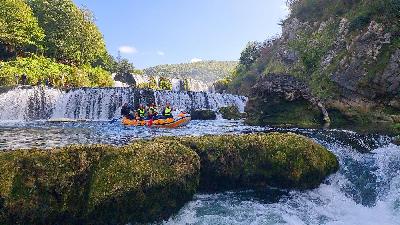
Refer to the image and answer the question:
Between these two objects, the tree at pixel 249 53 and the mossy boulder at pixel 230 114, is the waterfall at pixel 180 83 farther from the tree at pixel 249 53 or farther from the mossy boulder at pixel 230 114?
the mossy boulder at pixel 230 114

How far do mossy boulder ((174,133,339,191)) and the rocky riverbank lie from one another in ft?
0.12

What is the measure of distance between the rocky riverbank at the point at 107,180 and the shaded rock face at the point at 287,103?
15541 mm

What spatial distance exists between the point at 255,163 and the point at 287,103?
1575 cm

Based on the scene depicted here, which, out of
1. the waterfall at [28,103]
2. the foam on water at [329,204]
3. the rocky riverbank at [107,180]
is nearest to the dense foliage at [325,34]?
the foam on water at [329,204]

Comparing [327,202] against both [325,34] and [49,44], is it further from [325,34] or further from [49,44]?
[49,44]

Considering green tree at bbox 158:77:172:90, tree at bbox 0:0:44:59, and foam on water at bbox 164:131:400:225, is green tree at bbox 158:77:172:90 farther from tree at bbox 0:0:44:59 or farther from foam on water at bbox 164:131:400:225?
foam on water at bbox 164:131:400:225

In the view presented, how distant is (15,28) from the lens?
49344mm

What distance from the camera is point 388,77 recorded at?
22.5 meters

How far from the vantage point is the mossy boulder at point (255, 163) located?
9.65 metres

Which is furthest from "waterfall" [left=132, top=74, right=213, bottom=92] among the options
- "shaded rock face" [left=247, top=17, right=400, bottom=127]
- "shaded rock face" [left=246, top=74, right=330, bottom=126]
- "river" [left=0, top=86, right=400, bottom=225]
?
"river" [left=0, top=86, right=400, bottom=225]

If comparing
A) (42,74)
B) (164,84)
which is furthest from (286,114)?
(164,84)

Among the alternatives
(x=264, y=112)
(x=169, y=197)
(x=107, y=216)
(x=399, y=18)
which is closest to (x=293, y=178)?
(x=169, y=197)

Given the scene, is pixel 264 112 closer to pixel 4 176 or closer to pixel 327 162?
pixel 327 162

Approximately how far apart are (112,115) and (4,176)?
28.0 m
